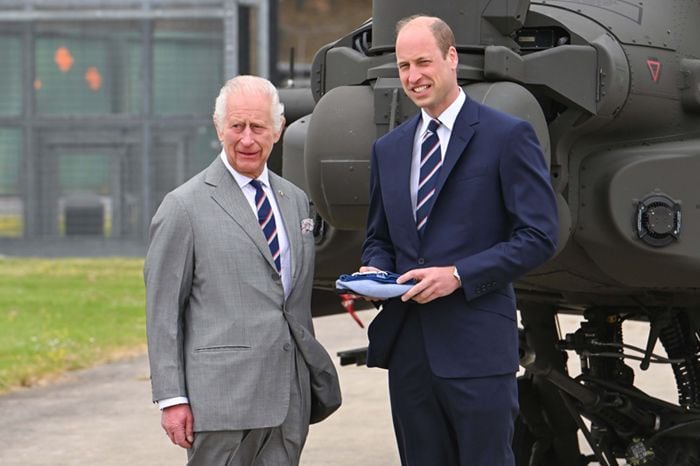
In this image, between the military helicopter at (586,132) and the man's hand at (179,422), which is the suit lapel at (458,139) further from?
the man's hand at (179,422)

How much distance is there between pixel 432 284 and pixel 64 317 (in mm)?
11186

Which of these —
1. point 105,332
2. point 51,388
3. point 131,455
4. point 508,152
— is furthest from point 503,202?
point 105,332

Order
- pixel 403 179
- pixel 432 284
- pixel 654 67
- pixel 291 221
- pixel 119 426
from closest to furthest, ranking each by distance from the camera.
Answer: pixel 432 284 → pixel 403 179 → pixel 291 221 → pixel 654 67 → pixel 119 426

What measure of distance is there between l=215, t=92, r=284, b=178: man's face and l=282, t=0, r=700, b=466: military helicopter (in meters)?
0.78

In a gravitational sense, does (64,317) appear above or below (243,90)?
below

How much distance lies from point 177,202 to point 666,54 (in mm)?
2169

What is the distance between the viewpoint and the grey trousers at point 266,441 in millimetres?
4402

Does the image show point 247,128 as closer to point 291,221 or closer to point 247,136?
point 247,136

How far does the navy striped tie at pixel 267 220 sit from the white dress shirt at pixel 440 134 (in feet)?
1.34

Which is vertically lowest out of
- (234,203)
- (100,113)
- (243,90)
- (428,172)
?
(100,113)

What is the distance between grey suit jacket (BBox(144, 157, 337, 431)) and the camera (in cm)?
436

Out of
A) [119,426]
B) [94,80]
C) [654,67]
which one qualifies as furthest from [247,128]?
[94,80]

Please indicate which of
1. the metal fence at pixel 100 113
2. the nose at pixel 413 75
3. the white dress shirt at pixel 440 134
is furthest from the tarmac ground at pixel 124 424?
the metal fence at pixel 100 113

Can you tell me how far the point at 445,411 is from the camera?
14.5ft
